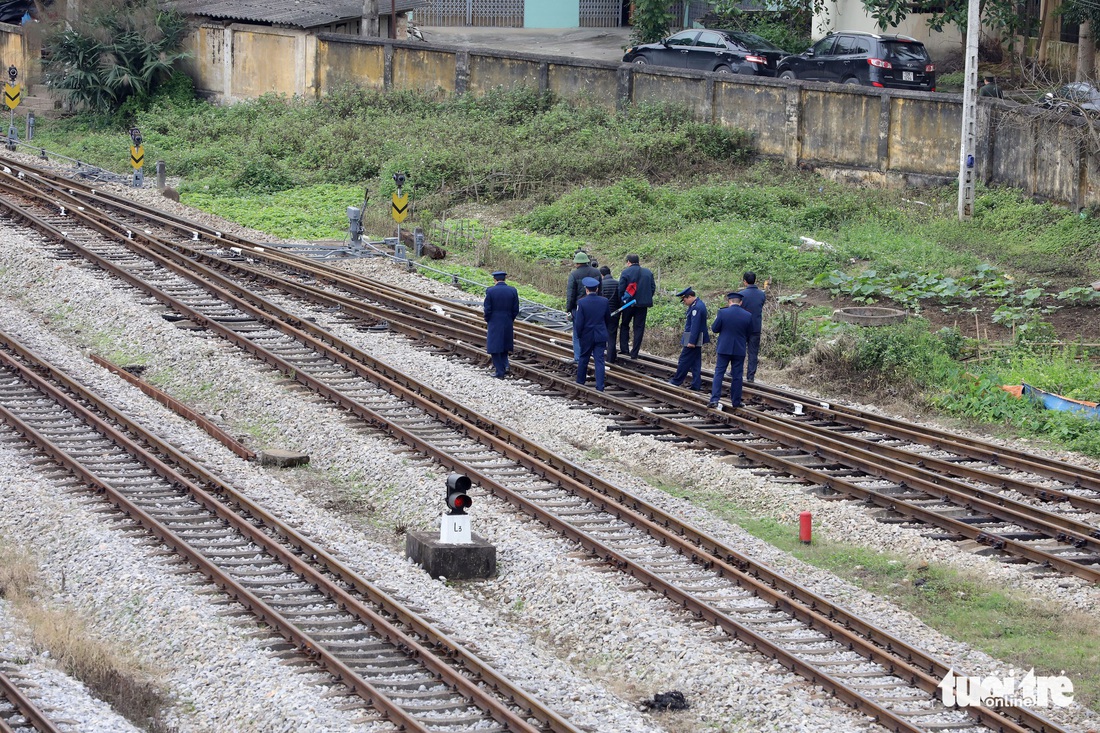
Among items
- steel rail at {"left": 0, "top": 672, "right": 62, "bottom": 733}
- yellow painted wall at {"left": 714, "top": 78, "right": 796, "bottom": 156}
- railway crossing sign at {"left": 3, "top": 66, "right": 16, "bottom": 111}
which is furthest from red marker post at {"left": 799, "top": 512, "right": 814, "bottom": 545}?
railway crossing sign at {"left": 3, "top": 66, "right": 16, "bottom": 111}

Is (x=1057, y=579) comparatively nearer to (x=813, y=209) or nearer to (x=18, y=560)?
(x=18, y=560)

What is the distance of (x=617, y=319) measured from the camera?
19109 mm

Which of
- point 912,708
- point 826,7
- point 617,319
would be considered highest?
point 826,7

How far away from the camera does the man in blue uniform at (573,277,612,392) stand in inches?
683

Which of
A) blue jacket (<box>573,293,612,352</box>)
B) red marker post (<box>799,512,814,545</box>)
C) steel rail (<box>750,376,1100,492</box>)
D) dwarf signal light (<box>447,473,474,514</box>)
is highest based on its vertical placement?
blue jacket (<box>573,293,612,352</box>)

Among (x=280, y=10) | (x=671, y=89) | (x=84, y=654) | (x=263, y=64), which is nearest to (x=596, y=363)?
(x=84, y=654)

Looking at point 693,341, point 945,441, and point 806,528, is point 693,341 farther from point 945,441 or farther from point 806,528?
Result: point 806,528

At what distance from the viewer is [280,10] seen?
3903cm

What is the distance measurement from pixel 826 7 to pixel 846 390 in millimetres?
23078

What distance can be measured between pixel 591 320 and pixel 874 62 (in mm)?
17212

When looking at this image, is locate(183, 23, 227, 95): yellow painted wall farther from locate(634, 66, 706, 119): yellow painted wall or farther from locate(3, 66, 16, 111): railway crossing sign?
locate(634, 66, 706, 119): yellow painted wall

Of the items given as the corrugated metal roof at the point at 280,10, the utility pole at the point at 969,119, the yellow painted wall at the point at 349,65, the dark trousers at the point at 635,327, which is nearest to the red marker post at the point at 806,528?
the dark trousers at the point at 635,327

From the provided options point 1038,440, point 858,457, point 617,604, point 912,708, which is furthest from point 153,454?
point 1038,440

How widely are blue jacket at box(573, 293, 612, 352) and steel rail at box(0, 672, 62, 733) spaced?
9.02 metres
